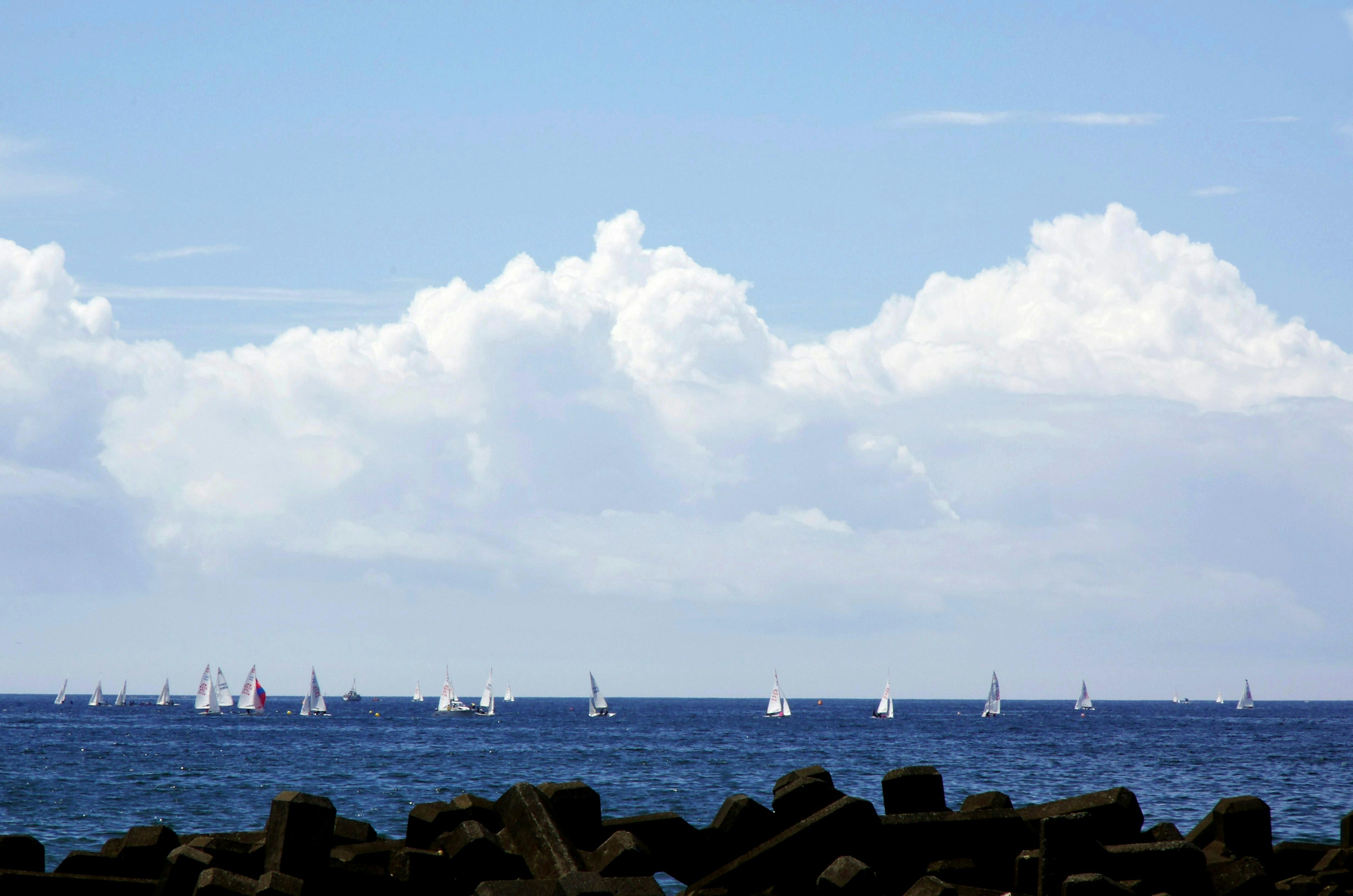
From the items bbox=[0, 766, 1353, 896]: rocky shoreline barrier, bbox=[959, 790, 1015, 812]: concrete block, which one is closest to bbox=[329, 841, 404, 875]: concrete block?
bbox=[0, 766, 1353, 896]: rocky shoreline barrier

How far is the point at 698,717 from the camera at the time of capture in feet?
579

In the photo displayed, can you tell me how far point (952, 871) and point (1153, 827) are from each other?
3.58 metres

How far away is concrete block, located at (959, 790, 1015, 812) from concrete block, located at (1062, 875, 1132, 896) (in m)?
2.87

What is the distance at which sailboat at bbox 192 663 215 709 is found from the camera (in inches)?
5763

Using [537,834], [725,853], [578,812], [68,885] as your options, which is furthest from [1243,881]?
[68,885]

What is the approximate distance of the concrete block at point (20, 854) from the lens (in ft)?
40.9

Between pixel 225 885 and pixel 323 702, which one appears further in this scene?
pixel 323 702

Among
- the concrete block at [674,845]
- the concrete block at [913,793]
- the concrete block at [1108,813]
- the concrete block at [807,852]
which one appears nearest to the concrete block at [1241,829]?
the concrete block at [1108,813]

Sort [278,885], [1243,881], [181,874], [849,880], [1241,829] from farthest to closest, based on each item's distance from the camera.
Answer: [1241,829]
[1243,881]
[181,874]
[849,880]
[278,885]

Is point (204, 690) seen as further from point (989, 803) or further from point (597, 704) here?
point (989, 803)

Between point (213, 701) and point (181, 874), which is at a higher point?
point (181, 874)

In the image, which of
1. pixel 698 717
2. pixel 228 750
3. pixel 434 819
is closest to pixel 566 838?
pixel 434 819

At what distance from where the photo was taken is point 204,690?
14888 cm

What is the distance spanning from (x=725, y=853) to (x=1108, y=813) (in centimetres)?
378
